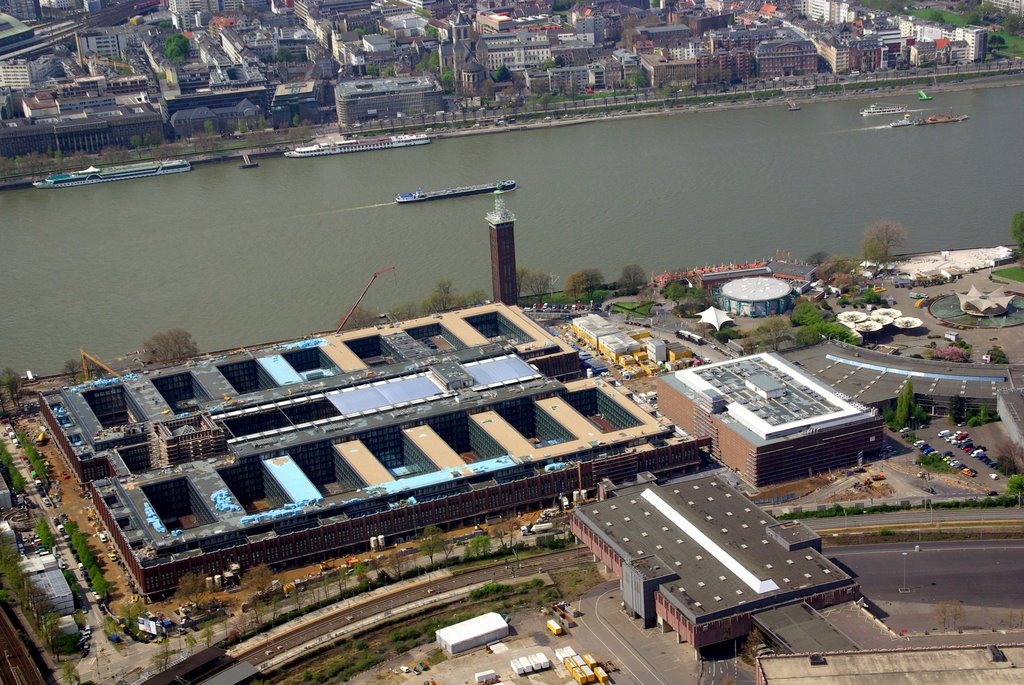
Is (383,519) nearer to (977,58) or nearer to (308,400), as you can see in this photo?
(308,400)

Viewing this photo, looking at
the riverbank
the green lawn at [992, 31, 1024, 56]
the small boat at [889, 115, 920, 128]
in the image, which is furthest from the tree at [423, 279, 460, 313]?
the green lawn at [992, 31, 1024, 56]

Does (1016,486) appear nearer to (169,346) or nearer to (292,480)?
(292,480)

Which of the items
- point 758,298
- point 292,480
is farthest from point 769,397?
point 292,480

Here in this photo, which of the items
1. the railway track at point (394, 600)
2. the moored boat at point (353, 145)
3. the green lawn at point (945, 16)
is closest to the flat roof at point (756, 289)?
the railway track at point (394, 600)

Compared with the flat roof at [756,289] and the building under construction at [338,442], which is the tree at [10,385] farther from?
the flat roof at [756,289]

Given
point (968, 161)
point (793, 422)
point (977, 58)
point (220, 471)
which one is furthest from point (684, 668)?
point (977, 58)

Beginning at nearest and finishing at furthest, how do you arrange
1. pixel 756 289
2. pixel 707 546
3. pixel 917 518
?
pixel 707 546, pixel 917 518, pixel 756 289

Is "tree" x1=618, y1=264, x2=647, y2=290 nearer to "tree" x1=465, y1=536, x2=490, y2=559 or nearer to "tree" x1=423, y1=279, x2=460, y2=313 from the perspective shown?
"tree" x1=423, y1=279, x2=460, y2=313
